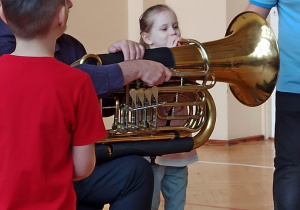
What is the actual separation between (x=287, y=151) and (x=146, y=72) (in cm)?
52

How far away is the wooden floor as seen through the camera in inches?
109

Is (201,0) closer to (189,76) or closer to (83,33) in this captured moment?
(83,33)

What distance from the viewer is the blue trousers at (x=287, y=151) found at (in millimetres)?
1696

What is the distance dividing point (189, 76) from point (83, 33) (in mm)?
2890

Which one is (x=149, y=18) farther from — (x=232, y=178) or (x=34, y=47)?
(x=232, y=178)

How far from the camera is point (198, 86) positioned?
1.67 metres

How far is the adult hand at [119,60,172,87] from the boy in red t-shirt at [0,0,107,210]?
1.01ft

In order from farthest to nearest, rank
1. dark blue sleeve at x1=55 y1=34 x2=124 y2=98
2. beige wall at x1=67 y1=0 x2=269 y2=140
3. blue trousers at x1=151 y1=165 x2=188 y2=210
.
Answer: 1. beige wall at x1=67 y1=0 x2=269 y2=140
2. blue trousers at x1=151 y1=165 x2=188 y2=210
3. dark blue sleeve at x1=55 y1=34 x2=124 y2=98

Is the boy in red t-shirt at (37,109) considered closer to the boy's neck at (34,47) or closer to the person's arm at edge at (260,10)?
the boy's neck at (34,47)

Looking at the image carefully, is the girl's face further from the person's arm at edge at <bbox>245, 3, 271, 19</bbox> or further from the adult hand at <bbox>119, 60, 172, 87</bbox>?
the adult hand at <bbox>119, 60, 172, 87</bbox>

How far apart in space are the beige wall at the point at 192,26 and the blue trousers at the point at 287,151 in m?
2.80

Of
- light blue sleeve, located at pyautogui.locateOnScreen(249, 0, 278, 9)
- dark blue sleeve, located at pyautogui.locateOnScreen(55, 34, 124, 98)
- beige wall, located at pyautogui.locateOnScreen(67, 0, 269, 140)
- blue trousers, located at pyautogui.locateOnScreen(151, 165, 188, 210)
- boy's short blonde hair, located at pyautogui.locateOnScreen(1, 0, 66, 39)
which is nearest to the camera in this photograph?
boy's short blonde hair, located at pyautogui.locateOnScreen(1, 0, 66, 39)

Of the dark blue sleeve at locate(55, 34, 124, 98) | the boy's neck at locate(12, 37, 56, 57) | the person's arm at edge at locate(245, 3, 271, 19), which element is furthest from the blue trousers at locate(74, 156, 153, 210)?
the person's arm at edge at locate(245, 3, 271, 19)

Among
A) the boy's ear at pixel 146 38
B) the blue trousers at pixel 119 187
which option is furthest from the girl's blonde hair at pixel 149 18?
the blue trousers at pixel 119 187
